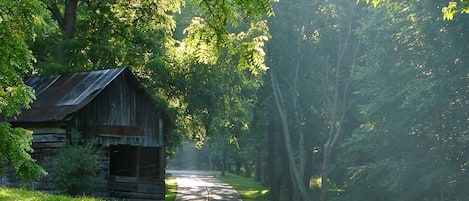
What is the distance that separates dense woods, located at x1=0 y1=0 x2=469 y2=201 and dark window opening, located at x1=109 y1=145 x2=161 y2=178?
1815mm

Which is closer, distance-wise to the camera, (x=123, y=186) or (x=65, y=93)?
(x=65, y=93)

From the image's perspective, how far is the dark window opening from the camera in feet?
81.4

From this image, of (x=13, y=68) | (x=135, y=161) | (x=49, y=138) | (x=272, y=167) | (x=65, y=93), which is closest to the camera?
(x=13, y=68)

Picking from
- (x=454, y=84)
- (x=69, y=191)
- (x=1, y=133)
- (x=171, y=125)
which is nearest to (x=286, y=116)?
(x=454, y=84)

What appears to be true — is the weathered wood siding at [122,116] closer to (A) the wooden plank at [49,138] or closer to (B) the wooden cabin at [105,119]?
(B) the wooden cabin at [105,119]

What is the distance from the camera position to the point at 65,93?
864 inches

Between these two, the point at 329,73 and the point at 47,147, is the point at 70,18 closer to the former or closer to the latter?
the point at 47,147

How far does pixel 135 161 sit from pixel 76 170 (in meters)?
5.09

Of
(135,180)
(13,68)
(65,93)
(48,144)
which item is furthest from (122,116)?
(13,68)

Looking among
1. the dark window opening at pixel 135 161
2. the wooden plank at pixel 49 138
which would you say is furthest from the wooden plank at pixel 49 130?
the dark window opening at pixel 135 161

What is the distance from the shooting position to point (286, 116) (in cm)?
3738

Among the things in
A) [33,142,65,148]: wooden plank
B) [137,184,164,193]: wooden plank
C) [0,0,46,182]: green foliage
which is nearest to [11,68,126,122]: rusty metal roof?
[33,142,65,148]: wooden plank

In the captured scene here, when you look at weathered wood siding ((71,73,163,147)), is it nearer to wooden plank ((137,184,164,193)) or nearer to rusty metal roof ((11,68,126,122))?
rusty metal roof ((11,68,126,122))

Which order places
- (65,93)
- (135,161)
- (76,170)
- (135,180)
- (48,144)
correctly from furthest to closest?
(135,161) → (135,180) → (65,93) → (48,144) → (76,170)
